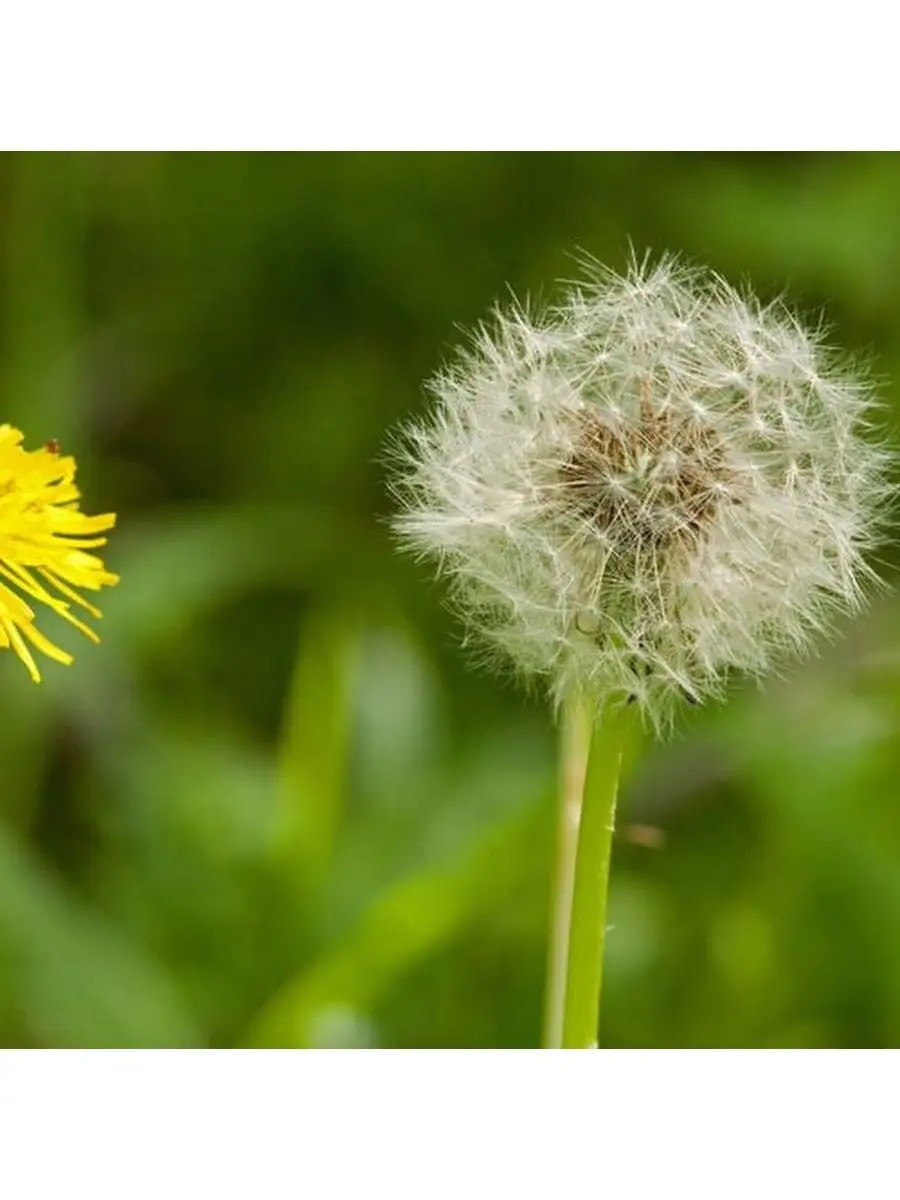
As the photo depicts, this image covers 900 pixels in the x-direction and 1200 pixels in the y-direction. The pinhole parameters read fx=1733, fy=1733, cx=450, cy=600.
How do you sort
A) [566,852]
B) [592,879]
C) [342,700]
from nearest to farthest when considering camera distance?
[592,879] → [566,852] → [342,700]

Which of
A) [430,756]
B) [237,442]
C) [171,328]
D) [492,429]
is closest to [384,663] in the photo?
[430,756]

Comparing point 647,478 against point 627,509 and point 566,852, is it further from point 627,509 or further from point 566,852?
point 566,852

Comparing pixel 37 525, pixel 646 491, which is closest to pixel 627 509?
pixel 646 491

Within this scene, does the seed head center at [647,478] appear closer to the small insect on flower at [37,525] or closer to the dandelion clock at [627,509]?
the dandelion clock at [627,509]

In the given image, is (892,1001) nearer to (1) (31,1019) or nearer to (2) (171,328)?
(1) (31,1019)

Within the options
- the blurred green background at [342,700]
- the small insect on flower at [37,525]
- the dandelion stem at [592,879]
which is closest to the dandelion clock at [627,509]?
the dandelion stem at [592,879]
